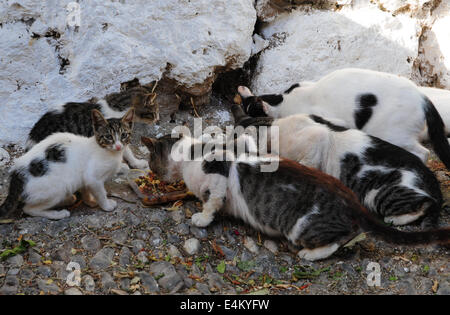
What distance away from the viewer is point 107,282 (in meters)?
3.00

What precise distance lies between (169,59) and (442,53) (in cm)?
380

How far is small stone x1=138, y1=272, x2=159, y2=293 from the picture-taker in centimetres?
298

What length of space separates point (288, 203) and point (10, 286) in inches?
78.1

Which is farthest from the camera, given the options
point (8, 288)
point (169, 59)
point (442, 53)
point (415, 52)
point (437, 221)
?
point (442, 53)

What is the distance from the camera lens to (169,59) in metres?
4.89

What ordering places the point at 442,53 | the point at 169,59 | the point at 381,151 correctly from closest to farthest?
the point at 381,151 → the point at 169,59 → the point at 442,53

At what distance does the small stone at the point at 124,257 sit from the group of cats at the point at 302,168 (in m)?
0.54

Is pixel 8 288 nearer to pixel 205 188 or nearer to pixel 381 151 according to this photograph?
pixel 205 188

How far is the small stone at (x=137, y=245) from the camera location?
3354mm

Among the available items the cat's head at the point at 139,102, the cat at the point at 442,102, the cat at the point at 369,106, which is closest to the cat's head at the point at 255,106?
the cat at the point at 369,106

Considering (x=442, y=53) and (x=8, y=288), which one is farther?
(x=442, y=53)

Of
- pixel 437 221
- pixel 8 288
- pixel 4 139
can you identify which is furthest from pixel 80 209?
pixel 437 221

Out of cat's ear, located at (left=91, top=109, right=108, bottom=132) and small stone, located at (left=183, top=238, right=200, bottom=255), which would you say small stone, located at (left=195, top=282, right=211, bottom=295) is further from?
cat's ear, located at (left=91, top=109, right=108, bottom=132)

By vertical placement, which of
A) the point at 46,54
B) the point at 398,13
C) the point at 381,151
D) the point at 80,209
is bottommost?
the point at 80,209
